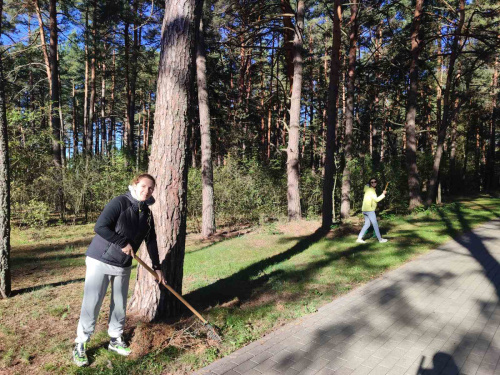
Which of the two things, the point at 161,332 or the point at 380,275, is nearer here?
the point at 161,332

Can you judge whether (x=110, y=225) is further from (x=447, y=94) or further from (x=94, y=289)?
(x=447, y=94)

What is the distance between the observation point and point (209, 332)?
3.64m

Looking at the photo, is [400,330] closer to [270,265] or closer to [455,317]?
[455,317]

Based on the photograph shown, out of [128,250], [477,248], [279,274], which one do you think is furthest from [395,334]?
[477,248]

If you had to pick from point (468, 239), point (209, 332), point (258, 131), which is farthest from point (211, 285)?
point (258, 131)

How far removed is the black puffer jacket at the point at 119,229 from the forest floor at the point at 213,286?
1.05m

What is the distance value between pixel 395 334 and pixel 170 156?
3.54m

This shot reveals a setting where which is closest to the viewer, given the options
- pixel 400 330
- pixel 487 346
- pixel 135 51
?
pixel 487 346

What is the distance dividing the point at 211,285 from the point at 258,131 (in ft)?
65.9

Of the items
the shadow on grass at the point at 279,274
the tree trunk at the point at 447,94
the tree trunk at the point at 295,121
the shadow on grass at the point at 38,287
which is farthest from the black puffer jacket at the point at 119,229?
the tree trunk at the point at 447,94

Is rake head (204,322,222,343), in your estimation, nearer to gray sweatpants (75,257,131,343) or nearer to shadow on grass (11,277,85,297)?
gray sweatpants (75,257,131,343)

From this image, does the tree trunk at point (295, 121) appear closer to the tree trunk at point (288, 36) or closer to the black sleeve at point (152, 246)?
the tree trunk at point (288, 36)

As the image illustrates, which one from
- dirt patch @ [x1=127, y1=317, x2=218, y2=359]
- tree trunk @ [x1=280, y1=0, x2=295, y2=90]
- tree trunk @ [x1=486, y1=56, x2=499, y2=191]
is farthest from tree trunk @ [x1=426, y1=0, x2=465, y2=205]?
dirt patch @ [x1=127, y1=317, x2=218, y2=359]

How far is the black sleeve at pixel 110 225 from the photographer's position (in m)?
2.96
